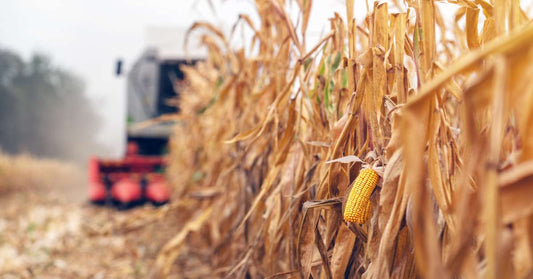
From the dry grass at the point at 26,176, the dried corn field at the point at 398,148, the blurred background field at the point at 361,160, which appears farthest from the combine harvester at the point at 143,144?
the dried corn field at the point at 398,148

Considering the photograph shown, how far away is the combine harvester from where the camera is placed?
5016 millimetres

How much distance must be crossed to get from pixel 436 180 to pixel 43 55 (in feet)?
111

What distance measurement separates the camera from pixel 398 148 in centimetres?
83

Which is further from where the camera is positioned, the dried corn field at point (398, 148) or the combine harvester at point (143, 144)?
the combine harvester at point (143, 144)

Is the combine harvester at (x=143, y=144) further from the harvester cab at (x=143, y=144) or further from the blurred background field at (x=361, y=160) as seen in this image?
the blurred background field at (x=361, y=160)

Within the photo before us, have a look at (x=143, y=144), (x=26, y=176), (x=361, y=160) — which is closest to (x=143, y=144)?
(x=143, y=144)

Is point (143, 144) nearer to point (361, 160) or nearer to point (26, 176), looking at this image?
point (26, 176)

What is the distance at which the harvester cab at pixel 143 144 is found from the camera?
5.01 m

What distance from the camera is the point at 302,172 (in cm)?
131

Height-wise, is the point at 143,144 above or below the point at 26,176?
above

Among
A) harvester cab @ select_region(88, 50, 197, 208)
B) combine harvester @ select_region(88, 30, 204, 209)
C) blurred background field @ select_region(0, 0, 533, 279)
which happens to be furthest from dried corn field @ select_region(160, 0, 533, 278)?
combine harvester @ select_region(88, 30, 204, 209)

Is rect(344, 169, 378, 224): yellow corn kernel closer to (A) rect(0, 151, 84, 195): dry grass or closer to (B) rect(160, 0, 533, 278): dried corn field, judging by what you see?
(B) rect(160, 0, 533, 278): dried corn field

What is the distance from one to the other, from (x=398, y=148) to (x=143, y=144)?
7.43 metres

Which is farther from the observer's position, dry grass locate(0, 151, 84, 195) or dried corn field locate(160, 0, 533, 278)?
dry grass locate(0, 151, 84, 195)
